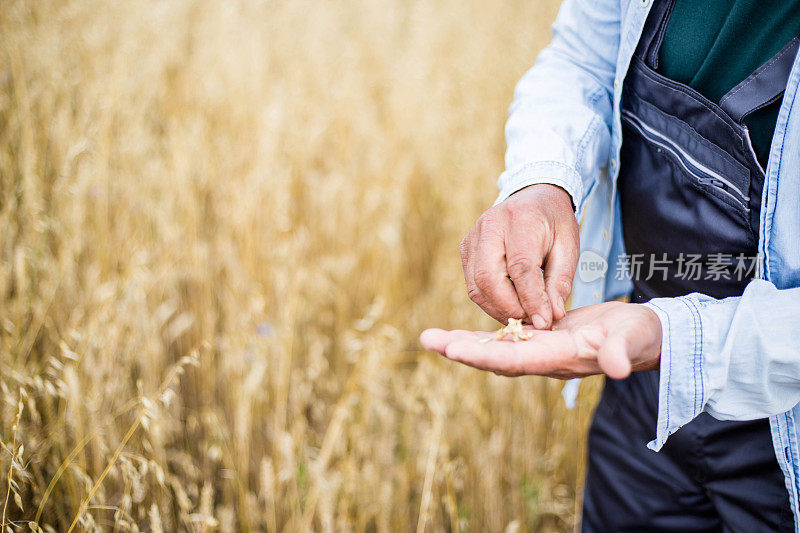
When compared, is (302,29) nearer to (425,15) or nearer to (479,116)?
(425,15)

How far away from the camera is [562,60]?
1.12 m

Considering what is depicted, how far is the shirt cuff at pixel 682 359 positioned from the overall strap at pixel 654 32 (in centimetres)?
49

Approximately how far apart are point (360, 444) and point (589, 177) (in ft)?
3.30

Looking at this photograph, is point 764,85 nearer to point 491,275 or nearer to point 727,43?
point 727,43

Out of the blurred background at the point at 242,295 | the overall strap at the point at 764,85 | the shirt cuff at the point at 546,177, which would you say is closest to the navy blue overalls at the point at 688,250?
the overall strap at the point at 764,85

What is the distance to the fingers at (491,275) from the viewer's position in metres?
0.86

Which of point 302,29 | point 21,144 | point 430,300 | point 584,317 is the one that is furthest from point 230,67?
point 584,317

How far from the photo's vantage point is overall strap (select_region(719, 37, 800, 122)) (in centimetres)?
80

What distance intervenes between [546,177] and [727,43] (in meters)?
0.35

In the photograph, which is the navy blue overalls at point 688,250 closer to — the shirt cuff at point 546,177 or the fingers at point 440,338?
the shirt cuff at point 546,177

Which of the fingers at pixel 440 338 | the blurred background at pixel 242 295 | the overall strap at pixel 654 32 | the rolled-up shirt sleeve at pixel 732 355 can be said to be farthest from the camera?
the blurred background at pixel 242 295

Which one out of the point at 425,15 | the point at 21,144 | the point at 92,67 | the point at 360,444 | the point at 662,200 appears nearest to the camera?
the point at 662,200

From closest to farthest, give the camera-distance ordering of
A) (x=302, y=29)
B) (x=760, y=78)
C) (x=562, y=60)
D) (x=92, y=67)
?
(x=760, y=78) → (x=562, y=60) → (x=92, y=67) → (x=302, y=29)

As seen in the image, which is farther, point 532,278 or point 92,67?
point 92,67
